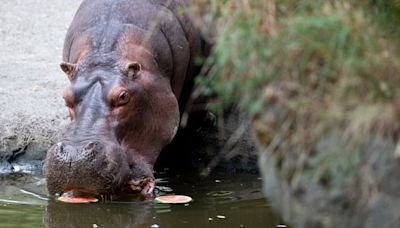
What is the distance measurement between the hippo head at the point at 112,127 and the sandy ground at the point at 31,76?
1114mm

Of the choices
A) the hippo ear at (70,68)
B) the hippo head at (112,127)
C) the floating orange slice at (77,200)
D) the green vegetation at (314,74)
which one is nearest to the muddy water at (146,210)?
the floating orange slice at (77,200)

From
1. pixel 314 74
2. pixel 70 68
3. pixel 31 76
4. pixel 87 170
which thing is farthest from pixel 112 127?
pixel 314 74

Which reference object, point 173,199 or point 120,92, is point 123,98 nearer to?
point 120,92

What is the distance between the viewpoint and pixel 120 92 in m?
6.73

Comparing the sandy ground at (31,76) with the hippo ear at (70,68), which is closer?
the hippo ear at (70,68)

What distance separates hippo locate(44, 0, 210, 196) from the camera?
21.1ft

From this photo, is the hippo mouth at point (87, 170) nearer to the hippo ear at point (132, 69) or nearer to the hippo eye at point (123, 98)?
the hippo eye at point (123, 98)

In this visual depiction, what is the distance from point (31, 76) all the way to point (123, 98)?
240cm

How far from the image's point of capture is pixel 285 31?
3600mm

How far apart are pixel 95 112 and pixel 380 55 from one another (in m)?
3.43

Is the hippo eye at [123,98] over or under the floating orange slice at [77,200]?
over

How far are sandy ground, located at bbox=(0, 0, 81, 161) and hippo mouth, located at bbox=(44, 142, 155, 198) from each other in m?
1.39

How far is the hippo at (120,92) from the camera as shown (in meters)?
6.42

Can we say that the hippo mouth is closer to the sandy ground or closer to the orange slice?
the orange slice
